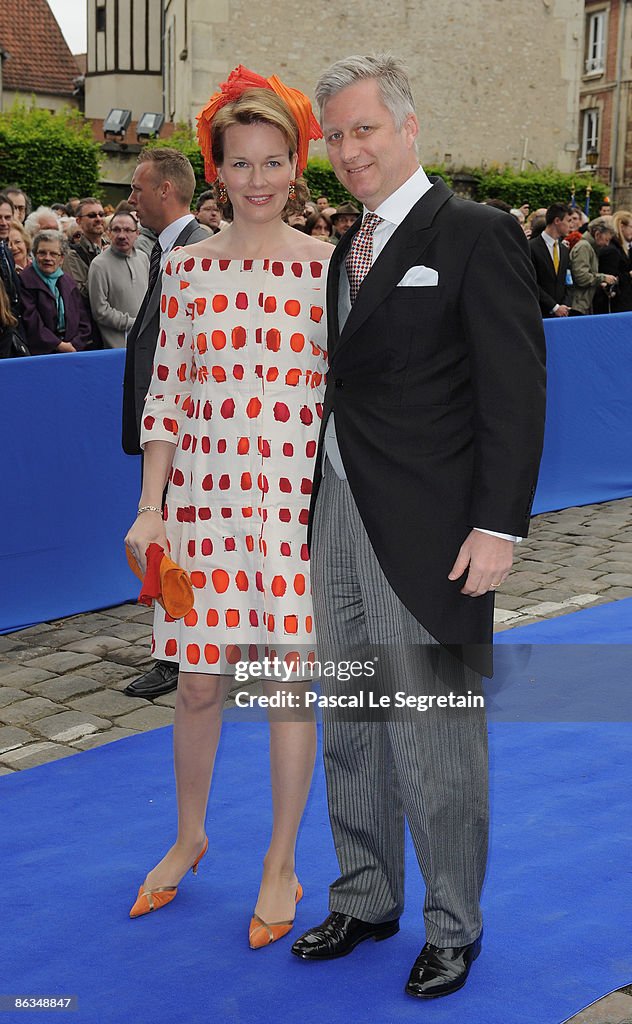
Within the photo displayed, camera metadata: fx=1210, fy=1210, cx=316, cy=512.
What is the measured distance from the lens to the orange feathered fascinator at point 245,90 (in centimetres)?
307

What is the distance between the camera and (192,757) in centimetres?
330

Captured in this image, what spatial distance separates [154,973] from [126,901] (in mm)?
420

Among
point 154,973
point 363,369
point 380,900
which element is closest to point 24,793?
point 154,973

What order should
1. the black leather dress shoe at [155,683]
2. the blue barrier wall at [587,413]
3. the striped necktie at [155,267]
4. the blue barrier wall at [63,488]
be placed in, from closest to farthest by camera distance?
the striped necktie at [155,267]
the black leather dress shoe at [155,683]
the blue barrier wall at [63,488]
the blue barrier wall at [587,413]

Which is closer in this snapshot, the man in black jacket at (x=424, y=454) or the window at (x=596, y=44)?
the man in black jacket at (x=424, y=454)

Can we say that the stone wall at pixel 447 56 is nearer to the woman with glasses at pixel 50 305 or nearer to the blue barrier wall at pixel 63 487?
the woman with glasses at pixel 50 305

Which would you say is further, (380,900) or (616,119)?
(616,119)

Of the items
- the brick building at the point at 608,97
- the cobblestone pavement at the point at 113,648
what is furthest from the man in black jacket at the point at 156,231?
the brick building at the point at 608,97

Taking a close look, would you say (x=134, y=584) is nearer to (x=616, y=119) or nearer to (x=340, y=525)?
(x=340, y=525)

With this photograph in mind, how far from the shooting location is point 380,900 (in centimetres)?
316

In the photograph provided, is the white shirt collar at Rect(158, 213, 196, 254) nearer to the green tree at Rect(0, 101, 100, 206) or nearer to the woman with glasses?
the woman with glasses

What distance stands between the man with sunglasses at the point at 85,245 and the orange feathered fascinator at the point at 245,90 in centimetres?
558

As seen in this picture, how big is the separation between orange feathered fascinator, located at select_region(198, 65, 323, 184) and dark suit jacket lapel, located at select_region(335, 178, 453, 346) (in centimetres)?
48

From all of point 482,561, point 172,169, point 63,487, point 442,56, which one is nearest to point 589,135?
point 442,56
